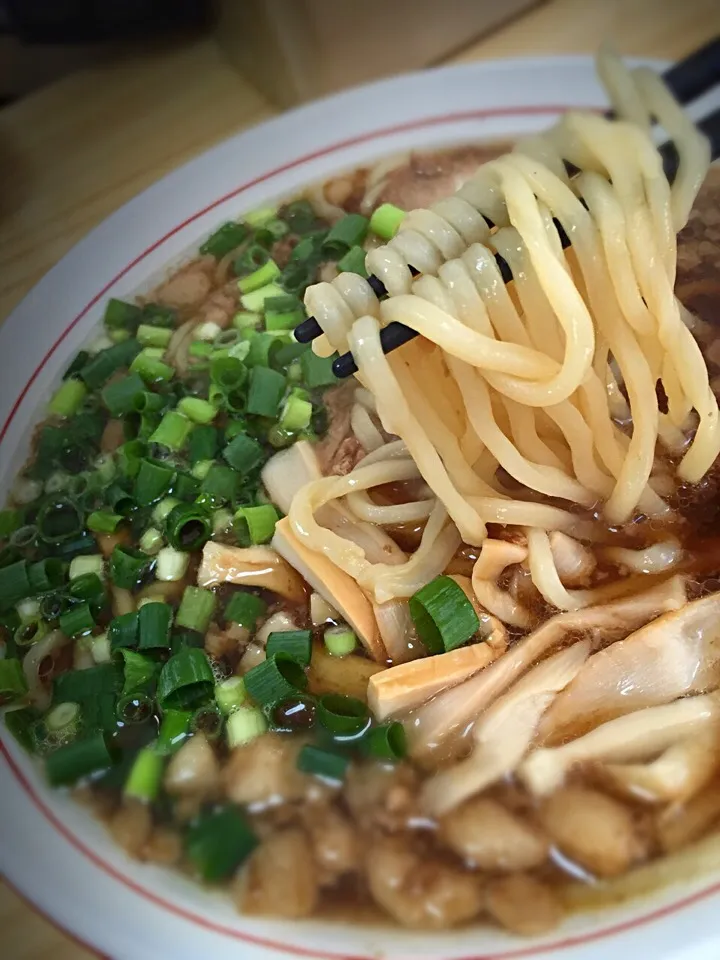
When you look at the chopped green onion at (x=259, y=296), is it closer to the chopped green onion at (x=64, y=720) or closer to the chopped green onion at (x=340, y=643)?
the chopped green onion at (x=340, y=643)

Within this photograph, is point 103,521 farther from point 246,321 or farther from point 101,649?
point 246,321

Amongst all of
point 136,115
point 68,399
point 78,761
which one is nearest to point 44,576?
point 78,761

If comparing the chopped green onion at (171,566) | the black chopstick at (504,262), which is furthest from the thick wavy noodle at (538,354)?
the chopped green onion at (171,566)

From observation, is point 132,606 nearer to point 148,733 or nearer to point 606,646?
point 148,733

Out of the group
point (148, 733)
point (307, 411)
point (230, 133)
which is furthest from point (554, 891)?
point (230, 133)

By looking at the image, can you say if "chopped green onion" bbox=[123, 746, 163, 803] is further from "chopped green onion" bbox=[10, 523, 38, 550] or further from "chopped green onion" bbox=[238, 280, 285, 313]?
"chopped green onion" bbox=[238, 280, 285, 313]

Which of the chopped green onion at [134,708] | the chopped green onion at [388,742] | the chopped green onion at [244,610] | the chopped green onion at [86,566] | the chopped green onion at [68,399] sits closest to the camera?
the chopped green onion at [388,742]

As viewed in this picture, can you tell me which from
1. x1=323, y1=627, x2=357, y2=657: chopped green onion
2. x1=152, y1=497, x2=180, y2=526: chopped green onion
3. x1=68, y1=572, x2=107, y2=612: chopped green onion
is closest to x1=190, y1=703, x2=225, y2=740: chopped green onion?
x1=323, y1=627, x2=357, y2=657: chopped green onion
